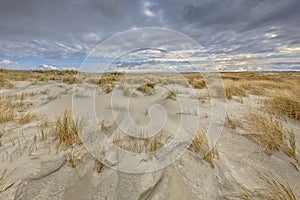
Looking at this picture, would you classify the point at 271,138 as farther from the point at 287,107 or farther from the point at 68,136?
the point at 68,136

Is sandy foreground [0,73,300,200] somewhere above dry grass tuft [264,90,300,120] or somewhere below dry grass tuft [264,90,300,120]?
below

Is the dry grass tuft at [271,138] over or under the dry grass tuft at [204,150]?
over

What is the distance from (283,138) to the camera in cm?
237

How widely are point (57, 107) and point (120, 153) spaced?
298cm

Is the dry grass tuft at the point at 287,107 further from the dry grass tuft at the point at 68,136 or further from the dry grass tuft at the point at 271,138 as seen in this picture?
the dry grass tuft at the point at 68,136

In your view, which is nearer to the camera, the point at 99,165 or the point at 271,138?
the point at 99,165

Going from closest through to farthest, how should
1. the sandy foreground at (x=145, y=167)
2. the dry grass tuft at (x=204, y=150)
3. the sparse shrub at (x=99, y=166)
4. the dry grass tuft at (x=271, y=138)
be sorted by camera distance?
the sandy foreground at (x=145, y=167), the sparse shrub at (x=99, y=166), the dry grass tuft at (x=204, y=150), the dry grass tuft at (x=271, y=138)

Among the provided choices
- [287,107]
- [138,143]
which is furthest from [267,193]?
[287,107]

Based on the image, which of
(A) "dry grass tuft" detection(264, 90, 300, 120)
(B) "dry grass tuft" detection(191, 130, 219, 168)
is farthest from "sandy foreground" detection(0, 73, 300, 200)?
(A) "dry grass tuft" detection(264, 90, 300, 120)

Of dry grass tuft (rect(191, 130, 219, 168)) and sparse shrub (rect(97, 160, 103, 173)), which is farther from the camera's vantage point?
dry grass tuft (rect(191, 130, 219, 168))

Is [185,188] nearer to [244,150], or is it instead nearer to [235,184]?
[235,184]

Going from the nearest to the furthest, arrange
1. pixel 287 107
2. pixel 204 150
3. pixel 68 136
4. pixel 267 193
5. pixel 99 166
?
pixel 267 193, pixel 99 166, pixel 204 150, pixel 68 136, pixel 287 107

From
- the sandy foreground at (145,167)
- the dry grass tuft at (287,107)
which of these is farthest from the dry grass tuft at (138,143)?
the dry grass tuft at (287,107)

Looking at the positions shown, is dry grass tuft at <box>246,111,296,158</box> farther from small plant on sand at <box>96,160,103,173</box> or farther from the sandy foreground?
small plant on sand at <box>96,160,103,173</box>
